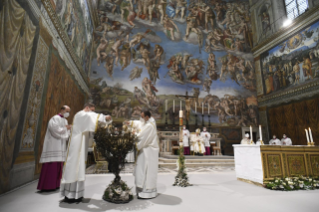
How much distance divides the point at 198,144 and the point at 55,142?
30.9 ft

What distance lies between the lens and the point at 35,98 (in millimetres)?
5281

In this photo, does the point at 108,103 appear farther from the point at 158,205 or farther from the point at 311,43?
the point at 311,43

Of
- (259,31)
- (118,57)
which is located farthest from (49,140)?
(259,31)

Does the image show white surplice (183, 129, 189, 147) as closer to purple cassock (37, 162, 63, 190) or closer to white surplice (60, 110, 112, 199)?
purple cassock (37, 162, 63, 190)

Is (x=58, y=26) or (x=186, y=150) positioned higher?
(x=58, y=26)

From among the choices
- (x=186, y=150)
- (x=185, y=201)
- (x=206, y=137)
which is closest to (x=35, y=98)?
(x=185, y=201)

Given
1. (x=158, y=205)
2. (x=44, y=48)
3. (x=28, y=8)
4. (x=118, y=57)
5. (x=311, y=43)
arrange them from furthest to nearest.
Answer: (x=118, y=57) < (x=311, y=43) < (x=44, y=48) < (x=28, y=8) < (x=158, y=205)

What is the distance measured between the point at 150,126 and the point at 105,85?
12116 mm

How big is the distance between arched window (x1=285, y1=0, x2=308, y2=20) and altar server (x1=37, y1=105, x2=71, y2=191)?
54.2 ft

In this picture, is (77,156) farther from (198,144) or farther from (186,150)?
(198,144)

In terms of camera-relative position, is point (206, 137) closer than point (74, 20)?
No

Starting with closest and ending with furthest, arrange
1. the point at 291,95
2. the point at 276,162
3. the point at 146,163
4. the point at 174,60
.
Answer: the point at 146,163
the point at 276,162
the point at 291,95
the point at 174,60

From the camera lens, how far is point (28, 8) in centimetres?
481

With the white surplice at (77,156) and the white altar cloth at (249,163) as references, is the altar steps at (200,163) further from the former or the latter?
the white surplice at (77,156)
